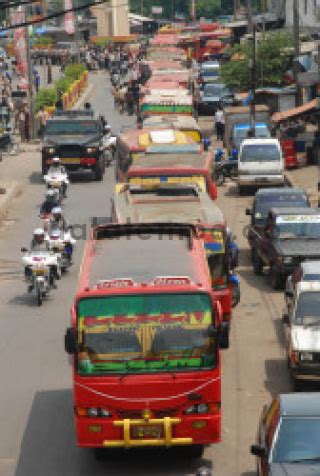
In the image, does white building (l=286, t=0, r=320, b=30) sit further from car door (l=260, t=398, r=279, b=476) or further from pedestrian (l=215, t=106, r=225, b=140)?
car door (l=260, t=398, r=279, b=476)

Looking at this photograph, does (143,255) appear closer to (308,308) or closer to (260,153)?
(308,308)

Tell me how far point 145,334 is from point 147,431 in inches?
41.6

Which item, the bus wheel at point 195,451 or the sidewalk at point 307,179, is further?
the sidewalk at point 307,179

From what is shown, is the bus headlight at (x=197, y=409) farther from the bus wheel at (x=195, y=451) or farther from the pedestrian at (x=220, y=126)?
the pedestrian at (x=220, y=126)

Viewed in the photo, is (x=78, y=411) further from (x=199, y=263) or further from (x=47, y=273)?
(x=47, y=273)

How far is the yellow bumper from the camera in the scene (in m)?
14.6

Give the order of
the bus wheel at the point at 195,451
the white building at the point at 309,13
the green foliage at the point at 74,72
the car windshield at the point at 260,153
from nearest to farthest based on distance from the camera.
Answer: the bus wheel at the point at 195,451
the car windshield at the point at 260,153
the white building at the point at 309,13
the green foliage at the point at 74,72

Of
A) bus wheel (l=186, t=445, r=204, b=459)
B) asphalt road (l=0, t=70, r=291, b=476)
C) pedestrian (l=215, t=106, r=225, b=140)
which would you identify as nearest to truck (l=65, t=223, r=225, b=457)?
bus wheel (l=186, t=445, r=204, b=459)

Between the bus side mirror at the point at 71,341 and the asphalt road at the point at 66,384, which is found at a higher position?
the bus side mirror at the point at 71,341

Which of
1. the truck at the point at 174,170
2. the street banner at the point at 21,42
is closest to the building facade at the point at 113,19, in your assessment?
the street banner at the point at 21,42

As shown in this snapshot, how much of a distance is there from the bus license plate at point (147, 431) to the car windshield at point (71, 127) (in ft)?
96.7

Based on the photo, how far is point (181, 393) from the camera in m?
14.7

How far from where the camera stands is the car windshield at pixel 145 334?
14727 mm

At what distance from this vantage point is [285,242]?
26359 millimetres
